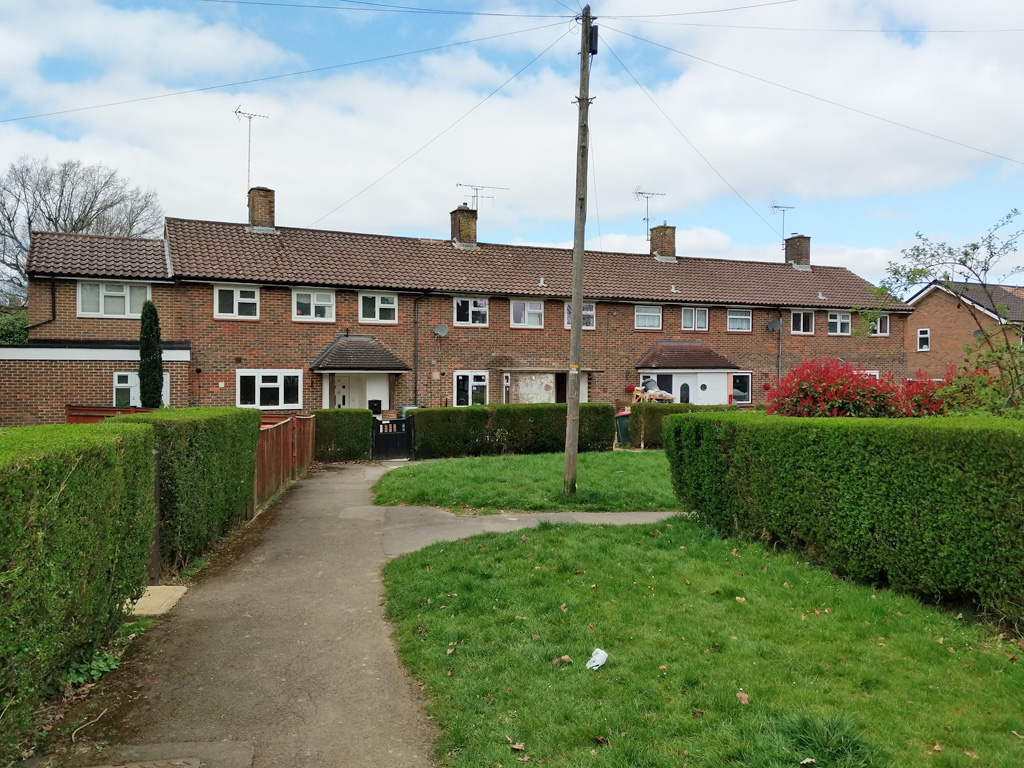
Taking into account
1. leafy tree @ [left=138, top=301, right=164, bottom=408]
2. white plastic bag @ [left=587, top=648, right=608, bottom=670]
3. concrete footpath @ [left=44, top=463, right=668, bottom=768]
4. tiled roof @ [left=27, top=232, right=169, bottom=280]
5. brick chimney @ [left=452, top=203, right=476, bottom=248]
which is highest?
brick chimney @ [left=452, top=203, right=476, bottom=248]

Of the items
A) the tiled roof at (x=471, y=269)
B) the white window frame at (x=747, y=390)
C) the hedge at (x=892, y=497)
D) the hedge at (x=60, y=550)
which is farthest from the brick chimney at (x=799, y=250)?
the hedge at (x=60, y=550)

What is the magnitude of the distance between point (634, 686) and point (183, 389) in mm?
22305

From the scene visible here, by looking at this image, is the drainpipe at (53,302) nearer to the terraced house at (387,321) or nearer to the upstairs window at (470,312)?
the terraced house at (387,321)

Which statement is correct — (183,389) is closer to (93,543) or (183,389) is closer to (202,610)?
(202,610)

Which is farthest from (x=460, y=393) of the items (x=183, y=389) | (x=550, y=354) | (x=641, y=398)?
(x=183, y=389)

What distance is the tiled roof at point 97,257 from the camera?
23578 mm

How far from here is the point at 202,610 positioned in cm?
664

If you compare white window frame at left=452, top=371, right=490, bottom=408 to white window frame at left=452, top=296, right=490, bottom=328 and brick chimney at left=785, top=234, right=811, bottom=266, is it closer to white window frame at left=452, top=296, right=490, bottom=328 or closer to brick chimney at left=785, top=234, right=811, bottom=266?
white window frame at left=452, top=296, right=490, bottom=328

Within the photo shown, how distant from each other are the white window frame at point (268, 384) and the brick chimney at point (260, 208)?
650 centimetres

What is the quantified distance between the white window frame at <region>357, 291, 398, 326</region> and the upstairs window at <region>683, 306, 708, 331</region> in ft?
41.9

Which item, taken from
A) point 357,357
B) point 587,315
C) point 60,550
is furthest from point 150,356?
point 60,550

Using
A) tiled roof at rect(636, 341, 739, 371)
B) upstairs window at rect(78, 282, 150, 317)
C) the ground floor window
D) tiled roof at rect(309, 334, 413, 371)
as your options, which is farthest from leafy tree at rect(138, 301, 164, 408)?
tiled roof at rect(636, 341, 739, 371)

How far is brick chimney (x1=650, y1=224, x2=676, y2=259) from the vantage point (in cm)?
3506

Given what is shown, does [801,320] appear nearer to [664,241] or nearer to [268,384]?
[664,241]
